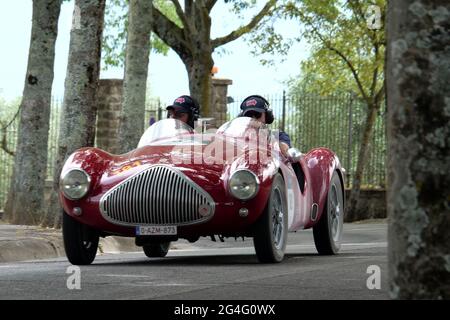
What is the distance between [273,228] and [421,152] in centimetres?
586

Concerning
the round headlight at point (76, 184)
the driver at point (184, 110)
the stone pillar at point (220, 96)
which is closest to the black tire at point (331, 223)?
the driver at point (184, 110)

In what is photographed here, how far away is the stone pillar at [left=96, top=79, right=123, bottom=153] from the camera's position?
106 ft

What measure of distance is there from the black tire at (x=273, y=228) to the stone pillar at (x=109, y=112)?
70.0 ft

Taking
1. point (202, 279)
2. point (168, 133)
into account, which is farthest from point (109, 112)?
point (202, 279)

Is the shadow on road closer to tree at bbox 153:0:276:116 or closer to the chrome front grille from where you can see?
the chrome front grille

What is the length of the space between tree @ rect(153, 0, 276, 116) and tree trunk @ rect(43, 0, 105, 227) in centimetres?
1051

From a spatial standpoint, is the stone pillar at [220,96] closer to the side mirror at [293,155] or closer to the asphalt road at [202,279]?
the side mirror at [293,155]

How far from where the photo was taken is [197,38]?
28234 millimetres

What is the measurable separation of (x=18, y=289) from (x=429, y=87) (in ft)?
12.9

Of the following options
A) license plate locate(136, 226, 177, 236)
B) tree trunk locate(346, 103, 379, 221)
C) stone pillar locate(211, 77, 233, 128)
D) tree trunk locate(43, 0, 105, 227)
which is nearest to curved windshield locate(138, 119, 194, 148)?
license plate locate(136, 226, 177, 236)

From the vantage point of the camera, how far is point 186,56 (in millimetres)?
29625

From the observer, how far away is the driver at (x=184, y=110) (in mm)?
12445
